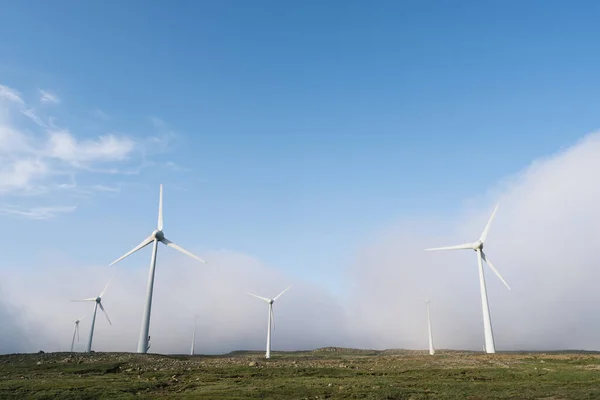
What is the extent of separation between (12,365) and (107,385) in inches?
1462

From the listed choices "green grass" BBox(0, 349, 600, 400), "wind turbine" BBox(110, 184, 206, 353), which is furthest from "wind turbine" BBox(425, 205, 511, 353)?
"wind turbine" BBox(110, 184, 206, 353)

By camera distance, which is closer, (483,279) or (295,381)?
(295,381)

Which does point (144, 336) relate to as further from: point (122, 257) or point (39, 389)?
point (39, 389)

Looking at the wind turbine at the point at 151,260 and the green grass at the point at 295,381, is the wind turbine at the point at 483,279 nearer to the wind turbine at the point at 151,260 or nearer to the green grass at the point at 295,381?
the green grass at the point at 295,381

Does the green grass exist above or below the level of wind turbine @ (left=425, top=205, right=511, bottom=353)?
below

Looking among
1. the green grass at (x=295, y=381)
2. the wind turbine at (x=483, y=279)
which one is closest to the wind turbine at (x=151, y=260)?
the green grass at (x=295, y=381)

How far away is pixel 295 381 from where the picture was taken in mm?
54969

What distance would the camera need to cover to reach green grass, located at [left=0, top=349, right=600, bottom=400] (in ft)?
145

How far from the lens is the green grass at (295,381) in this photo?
1738 inches

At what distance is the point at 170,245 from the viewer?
11550 cm

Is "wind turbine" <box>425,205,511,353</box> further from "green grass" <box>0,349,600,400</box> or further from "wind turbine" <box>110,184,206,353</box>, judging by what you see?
"wind turbine" <box>110,184,206,353</box>

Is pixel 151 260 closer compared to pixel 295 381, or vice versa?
pixel 295 381

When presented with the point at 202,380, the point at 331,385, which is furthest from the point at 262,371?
the point at 331,385

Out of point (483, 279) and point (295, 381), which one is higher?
point (483, 279)
